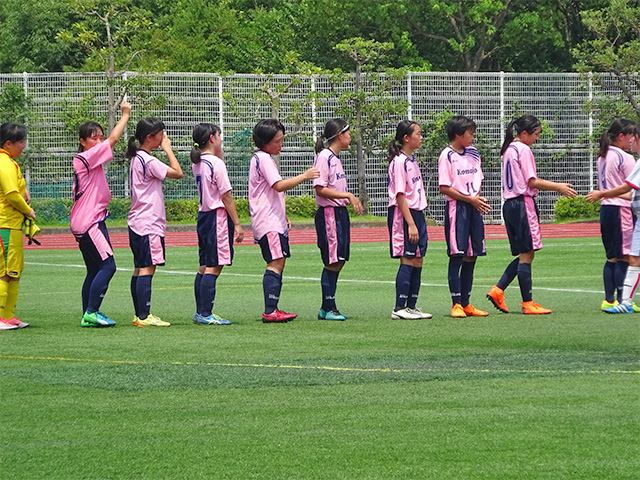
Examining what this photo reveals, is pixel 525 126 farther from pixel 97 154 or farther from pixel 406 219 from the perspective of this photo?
pixel 97 154

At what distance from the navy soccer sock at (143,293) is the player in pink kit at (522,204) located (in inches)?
133

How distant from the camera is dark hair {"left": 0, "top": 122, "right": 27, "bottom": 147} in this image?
32.6 ft

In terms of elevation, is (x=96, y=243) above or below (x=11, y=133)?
below

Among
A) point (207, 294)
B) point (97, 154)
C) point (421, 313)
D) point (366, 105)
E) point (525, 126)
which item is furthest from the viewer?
point (366, 105)

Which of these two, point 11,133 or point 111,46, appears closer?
point 11,133

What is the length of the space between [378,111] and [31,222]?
2647 cm

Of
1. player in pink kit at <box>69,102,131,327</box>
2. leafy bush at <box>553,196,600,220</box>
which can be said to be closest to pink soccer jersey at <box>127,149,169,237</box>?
player in pink kit at <box>69,102,131,327</box>

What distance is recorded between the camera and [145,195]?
33.0 ft

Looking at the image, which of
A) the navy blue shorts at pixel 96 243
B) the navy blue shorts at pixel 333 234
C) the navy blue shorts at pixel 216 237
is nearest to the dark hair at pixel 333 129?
the navy blue shorts at pixel 333 234

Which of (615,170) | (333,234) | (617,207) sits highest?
(615,170)

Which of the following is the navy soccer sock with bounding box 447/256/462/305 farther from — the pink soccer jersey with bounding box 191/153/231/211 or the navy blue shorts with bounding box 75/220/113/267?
the navy blue shorts with bounding box 75/220/113/267

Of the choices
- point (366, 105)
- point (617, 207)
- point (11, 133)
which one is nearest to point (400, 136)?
point (617, 207)

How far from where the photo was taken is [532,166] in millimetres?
10852

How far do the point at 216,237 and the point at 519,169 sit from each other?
119 inches
